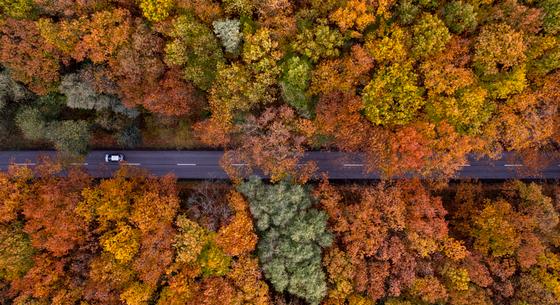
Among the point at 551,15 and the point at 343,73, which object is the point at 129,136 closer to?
the point at 343,73

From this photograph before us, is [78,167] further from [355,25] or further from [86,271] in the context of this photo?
[355,25]

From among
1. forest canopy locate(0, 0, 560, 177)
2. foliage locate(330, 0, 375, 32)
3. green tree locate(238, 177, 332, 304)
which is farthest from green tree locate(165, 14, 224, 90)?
green tree locate(238, 177, 332, 304)

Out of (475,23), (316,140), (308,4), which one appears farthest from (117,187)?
(475,23)

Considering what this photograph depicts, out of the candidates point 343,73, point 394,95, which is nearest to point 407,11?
point 394,95

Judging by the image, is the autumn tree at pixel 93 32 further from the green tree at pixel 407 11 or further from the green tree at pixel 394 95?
the green tree at pixel 407 11

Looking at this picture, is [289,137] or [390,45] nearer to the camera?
[390,45]
